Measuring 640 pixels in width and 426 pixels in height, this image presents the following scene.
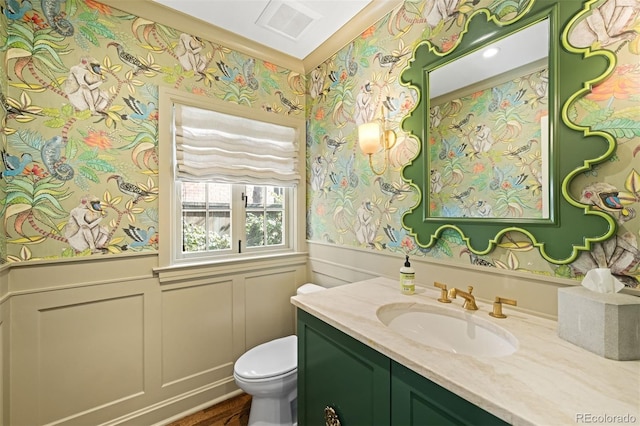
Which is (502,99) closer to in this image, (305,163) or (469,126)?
(469,126)

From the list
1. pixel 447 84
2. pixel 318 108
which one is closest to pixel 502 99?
pixel 447 84

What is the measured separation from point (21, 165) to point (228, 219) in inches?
42.8

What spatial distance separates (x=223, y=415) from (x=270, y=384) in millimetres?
604

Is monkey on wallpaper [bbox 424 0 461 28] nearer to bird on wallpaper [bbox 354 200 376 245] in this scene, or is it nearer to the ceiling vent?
the ceiling vent

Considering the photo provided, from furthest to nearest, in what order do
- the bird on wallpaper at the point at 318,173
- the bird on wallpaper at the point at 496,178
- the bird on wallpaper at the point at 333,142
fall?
the bird on wallpaper at the point at 318,173, the bird on wallpaper at the point at 333,142, the bird on wallpaper at the point at 496,178

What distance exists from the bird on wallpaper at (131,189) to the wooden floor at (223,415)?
1.41m

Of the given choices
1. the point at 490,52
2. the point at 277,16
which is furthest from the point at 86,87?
the point at 490,52

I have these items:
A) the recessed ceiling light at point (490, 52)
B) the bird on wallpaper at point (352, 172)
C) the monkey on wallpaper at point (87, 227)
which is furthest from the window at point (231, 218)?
the recessed ceiling light at point (490, 52)

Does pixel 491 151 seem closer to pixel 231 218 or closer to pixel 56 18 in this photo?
pixel 231 218

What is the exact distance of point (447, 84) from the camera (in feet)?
4.34

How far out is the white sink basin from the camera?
965 mm

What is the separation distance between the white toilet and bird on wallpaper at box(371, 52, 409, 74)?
1834 mm

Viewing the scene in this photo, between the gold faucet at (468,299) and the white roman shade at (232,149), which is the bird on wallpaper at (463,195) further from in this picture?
the white roman shade at (232,149)

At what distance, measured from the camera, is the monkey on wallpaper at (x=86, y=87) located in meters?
1.43
